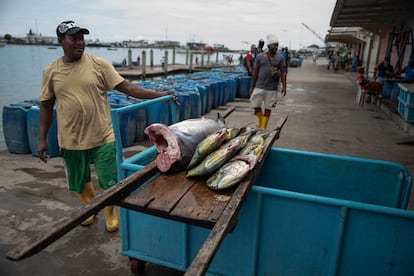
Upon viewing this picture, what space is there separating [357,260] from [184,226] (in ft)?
3.86

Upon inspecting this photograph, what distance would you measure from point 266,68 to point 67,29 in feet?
13.2

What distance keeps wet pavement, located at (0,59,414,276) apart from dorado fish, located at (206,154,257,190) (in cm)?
125

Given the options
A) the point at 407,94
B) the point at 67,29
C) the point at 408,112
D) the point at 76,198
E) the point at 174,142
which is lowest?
the point at 76,198

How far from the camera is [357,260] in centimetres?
195

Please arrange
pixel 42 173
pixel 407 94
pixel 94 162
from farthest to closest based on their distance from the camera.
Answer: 1. pixel 407 94
2. pixel 42 173
3. pixel 94 162

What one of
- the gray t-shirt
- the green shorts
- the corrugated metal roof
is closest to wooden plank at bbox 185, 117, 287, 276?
the green shorts

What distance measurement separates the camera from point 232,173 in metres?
1.95

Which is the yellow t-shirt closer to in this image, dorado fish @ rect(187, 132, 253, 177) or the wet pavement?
the wet pavement

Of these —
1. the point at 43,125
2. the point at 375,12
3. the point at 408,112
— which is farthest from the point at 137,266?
the point at 375,12

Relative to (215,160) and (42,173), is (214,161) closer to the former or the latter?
(215,160)

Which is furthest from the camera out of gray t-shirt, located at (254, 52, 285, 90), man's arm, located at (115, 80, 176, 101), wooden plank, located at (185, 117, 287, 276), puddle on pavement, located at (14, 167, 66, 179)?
gray t-shirt, located at (254, 52, 285, 90)

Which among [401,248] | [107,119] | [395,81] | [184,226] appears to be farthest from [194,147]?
[395,81]

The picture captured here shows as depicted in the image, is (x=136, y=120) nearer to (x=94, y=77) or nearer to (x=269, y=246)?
(x=94, y=77)

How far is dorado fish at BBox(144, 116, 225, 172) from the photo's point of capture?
2230mm
